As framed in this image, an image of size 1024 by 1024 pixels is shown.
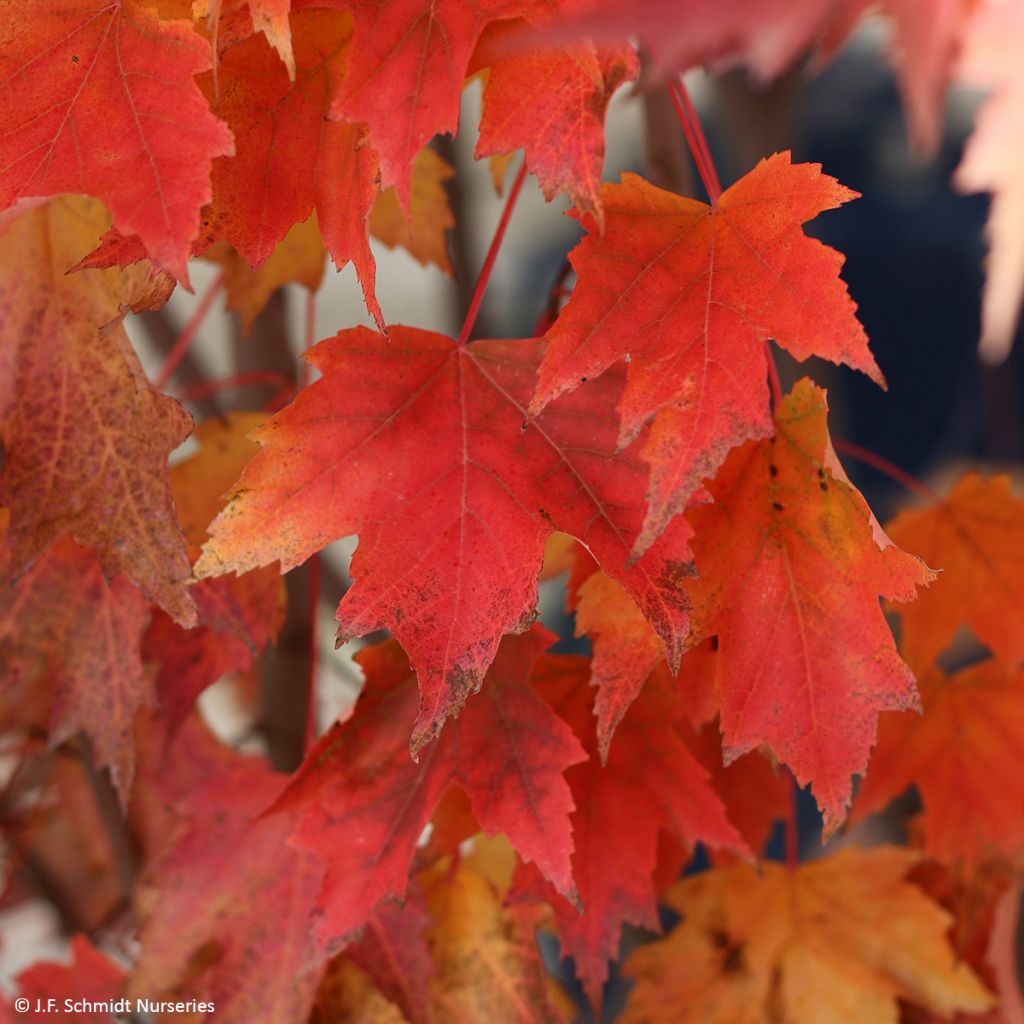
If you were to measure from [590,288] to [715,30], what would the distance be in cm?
24

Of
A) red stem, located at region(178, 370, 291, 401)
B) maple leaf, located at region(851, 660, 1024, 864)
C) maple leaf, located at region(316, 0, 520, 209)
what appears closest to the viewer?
maple leaf, located at region(316, 0, 520, 209)

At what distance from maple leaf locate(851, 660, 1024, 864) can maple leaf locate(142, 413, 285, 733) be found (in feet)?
1.49

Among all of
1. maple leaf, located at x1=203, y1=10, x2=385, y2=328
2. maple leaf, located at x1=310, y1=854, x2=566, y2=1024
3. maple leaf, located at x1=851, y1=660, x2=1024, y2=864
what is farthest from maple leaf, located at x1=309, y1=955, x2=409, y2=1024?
maple leaf, located at x1=203, y1=10, x2=385, y2=328

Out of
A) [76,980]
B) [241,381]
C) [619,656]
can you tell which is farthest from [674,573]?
[76,980]

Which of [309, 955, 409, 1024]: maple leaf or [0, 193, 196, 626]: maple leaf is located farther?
[309, 955, 409, 1024]: maple leaf

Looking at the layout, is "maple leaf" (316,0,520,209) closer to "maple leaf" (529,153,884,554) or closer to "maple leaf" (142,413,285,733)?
"maple leaf" (529,153,884,554)

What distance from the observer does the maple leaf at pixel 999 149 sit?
392 millimetres

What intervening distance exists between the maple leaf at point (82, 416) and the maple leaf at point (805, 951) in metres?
0.53

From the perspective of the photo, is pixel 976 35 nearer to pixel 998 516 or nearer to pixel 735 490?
pixel 735 490

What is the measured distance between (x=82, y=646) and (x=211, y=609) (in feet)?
0.39

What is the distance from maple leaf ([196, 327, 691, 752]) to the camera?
526 millimetres

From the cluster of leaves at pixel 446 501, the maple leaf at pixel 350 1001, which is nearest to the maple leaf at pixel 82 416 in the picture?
the cluster of leaves at pixel 446 501

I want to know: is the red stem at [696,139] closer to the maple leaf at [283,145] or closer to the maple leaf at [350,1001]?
the maple leaf at [283,145]

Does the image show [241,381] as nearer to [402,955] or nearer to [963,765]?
[402,955]
